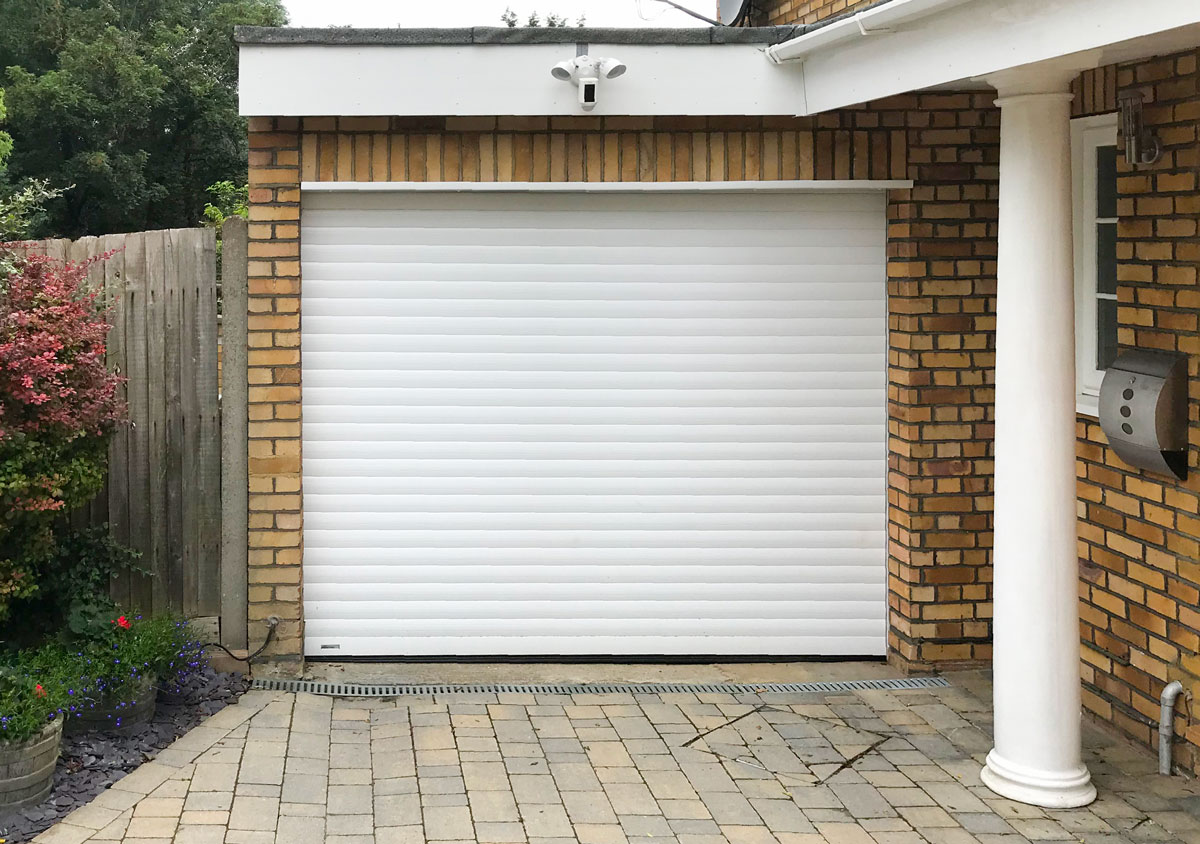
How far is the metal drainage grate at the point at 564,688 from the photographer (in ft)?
20.9

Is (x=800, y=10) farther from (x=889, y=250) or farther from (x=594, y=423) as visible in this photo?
(x=594, y=423)

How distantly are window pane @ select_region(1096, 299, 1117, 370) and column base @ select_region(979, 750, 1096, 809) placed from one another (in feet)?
6.35

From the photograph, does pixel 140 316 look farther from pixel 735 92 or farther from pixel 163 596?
pixel 735 92

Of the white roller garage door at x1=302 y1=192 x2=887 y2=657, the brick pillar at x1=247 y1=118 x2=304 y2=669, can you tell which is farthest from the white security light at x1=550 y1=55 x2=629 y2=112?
the brick pillar at x1=247 y1=118 x2=304 y2=669

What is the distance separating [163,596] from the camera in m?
6.53

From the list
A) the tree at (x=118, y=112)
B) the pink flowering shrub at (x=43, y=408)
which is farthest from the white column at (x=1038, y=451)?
the tree at (x=118, y=112)

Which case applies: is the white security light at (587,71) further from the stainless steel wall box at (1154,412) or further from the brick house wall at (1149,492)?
the stainless steel wall box at (1154,412)

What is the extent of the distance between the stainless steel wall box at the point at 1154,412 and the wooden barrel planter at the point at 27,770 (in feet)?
14.8

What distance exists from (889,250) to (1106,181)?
1161mm

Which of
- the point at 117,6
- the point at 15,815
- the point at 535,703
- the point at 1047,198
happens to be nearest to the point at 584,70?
the point at 1047,198

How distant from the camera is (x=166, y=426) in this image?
21.2ft

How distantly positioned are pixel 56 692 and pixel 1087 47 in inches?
176

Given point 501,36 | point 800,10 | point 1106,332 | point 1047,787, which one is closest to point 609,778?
point 1047,787

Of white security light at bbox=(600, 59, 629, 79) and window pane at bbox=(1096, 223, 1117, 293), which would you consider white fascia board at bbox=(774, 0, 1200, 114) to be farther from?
window pane at bbox=(1096, 223, 1117, 293)
